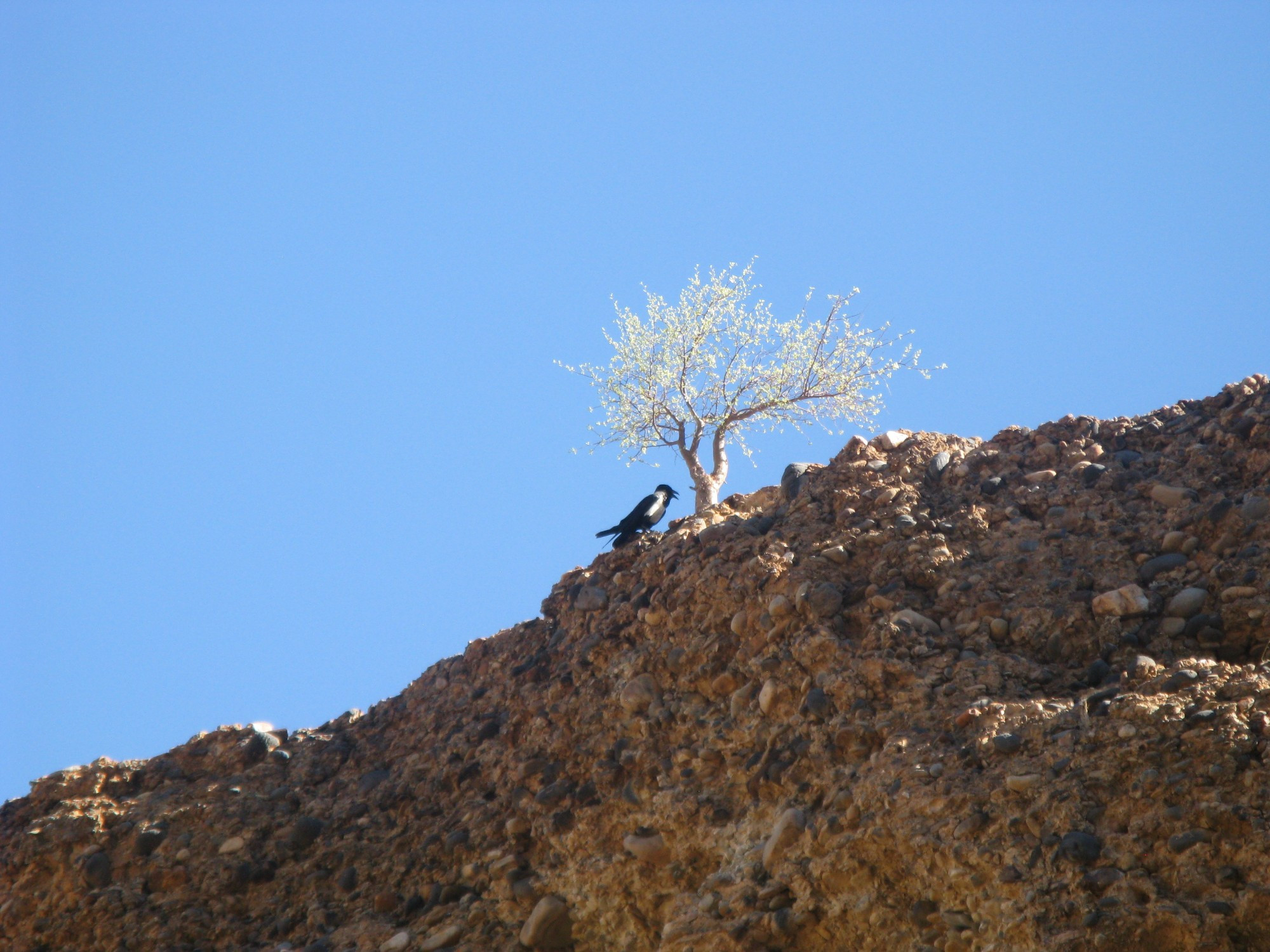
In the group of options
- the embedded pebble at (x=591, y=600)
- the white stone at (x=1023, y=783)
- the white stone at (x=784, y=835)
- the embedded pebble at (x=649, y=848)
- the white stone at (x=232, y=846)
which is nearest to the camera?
the white stone at (x=1023, y=783)

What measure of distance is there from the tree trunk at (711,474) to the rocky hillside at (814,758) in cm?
706

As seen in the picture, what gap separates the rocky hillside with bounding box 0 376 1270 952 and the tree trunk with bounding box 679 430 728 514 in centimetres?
706

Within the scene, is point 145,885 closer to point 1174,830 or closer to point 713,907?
point 713,907

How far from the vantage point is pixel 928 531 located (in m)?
7.30

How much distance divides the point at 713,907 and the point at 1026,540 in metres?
3.11

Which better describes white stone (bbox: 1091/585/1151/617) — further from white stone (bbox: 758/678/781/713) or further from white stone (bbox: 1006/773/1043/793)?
white stone (bbox: 758/678/781/713)

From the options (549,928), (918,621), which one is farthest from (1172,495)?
(549,928)

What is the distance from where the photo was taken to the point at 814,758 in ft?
19.3

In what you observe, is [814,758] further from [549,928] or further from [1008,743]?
[549,928]

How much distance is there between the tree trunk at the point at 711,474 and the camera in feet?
52.3

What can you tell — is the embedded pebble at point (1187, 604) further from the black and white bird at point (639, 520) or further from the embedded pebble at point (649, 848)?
the black and white bird at point (639, 520)

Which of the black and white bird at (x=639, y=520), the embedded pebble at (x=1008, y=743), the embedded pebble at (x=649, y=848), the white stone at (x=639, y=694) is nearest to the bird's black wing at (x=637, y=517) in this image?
the black and white bird at (x=639, y=520)

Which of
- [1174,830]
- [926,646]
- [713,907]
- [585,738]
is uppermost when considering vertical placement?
[585,738]

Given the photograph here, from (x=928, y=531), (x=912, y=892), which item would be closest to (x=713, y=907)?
(x=912, y=892)
